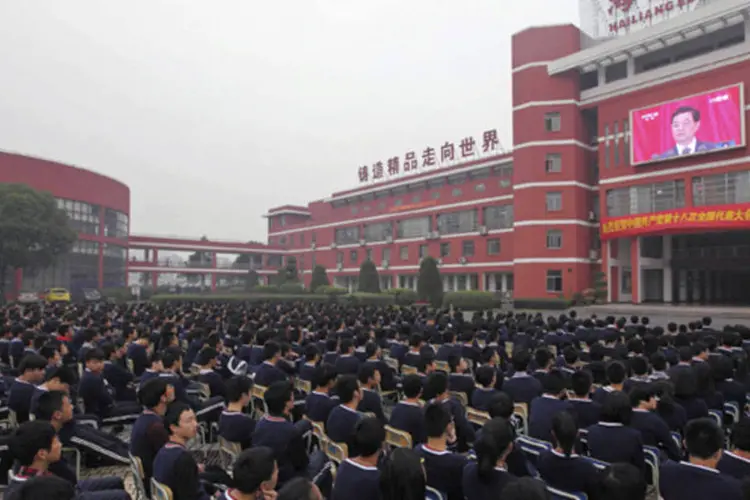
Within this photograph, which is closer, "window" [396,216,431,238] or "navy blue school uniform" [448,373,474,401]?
"navy blue school uniform" [448,373,474,401]

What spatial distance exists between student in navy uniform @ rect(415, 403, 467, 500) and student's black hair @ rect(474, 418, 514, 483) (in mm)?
372

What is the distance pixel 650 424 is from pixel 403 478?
2.82m

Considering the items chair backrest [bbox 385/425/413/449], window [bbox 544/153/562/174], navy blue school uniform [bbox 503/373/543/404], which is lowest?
chair backrest [bbox 385/425/413/449]

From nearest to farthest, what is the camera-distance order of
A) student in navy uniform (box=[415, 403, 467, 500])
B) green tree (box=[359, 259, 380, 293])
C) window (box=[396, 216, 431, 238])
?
1. student in navy uniform (box=[415, 403, 467, 500])
2. green tree (box=[359, 259, 380, 293])
3. window (box=[396, 216, 431, 238])

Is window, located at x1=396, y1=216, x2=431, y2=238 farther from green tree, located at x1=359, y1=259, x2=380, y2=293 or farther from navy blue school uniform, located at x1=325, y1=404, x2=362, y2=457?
navy blue school uniform, located at x1=325, y1=404, x2=362, y2=457

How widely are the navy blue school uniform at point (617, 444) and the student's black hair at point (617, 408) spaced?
0.16ft

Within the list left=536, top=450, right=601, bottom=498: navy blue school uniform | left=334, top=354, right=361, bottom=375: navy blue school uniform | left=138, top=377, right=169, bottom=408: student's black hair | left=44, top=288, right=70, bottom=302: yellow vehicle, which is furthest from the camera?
left=44, top=288, right=70, bottom=302: yellow vehicle

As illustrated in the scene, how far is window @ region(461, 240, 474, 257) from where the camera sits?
4103 centimetres

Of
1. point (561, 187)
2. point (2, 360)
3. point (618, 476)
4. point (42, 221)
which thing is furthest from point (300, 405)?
point (42, 221)

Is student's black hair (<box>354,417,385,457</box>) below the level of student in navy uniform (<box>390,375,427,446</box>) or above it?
above

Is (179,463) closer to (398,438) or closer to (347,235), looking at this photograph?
(398,438)

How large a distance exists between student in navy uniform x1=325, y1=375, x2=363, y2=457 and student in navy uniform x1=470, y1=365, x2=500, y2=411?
1.58 metres

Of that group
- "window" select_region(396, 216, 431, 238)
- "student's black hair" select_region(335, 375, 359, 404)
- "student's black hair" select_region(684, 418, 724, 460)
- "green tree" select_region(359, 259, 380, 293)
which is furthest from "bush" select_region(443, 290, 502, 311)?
"student's black hair" select_region(684, 418, 724, 460)

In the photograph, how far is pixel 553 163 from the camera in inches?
1280
